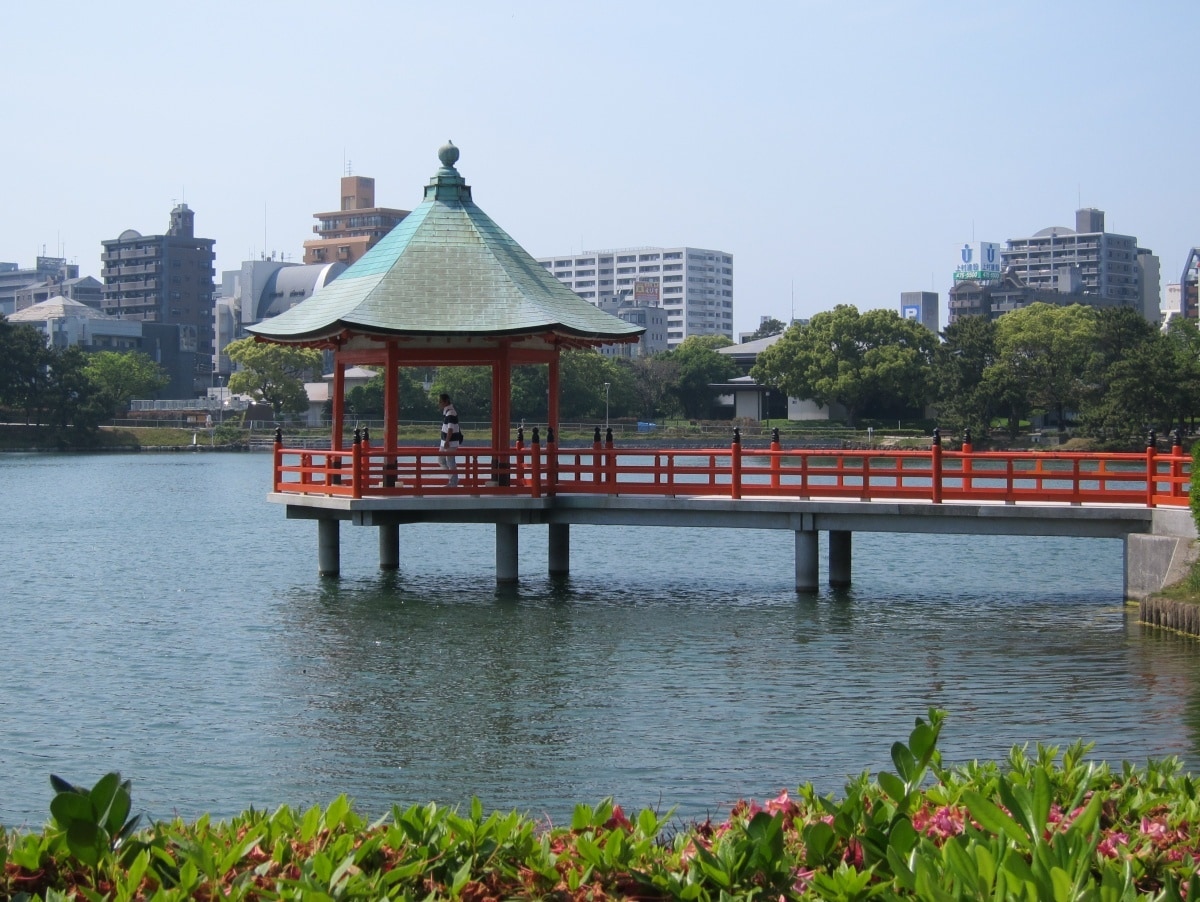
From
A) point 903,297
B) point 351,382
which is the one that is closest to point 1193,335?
point 351,382

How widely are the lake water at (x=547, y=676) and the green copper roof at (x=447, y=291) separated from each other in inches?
173

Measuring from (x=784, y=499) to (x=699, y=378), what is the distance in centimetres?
7777

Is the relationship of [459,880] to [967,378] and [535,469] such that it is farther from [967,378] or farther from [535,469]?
[967,378]

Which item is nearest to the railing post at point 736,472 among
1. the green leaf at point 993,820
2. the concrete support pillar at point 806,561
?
the concrete support pillar at point 806,561

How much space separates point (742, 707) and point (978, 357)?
64.0m

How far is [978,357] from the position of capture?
7588 centimetres

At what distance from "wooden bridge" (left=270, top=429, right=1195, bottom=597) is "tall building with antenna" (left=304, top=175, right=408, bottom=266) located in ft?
470

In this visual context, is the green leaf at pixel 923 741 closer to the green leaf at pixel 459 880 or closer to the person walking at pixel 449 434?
the green leaf at pixel 459 880

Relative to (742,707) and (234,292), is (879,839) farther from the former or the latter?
(234,292)

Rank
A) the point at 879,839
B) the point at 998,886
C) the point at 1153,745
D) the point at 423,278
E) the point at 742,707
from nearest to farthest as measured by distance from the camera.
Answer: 1. the point at 998,886
2. the point at 879,839
3. the point at 1153,745
4. the point at 742,707
5. the point at 423,278

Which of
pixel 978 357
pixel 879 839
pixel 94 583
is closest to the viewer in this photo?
pixel 879 839

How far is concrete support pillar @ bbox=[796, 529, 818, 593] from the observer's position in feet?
75.3

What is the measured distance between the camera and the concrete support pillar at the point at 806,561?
22.9m

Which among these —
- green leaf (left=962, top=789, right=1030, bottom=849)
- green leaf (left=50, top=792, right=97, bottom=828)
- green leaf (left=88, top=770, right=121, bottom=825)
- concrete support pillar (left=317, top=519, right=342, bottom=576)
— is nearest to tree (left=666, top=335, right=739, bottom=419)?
concrete support pillar (left=317, top=519, right=342, bottom=576)
